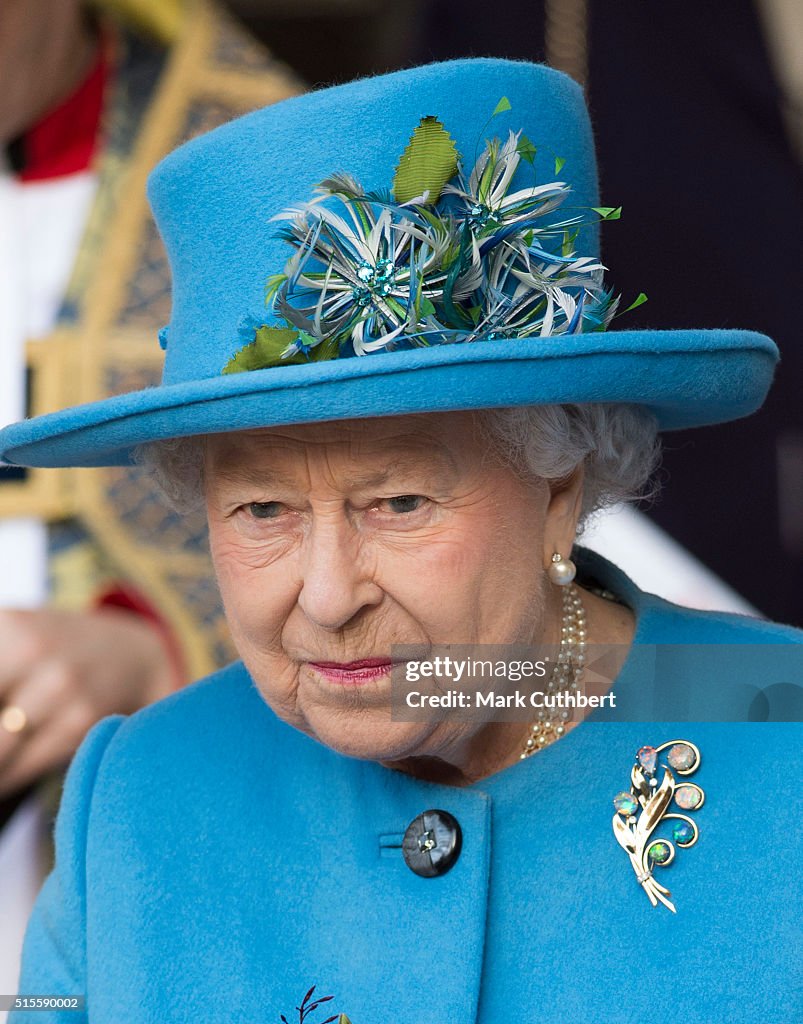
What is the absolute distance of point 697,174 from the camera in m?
3.27

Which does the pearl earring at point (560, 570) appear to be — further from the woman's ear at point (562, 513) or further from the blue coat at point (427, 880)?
the blue coat at point (427, 880)

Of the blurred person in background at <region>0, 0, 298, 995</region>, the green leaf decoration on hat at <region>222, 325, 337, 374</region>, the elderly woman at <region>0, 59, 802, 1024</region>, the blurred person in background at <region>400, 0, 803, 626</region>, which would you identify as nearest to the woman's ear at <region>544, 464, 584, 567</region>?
the elderly woman at <region>0, 59, 802, 1024</region>

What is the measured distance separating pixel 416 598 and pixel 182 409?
341mm

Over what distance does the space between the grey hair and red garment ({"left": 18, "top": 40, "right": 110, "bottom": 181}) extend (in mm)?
1289

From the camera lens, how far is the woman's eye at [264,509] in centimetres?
157

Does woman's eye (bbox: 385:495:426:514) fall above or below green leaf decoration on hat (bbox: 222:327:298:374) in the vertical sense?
below

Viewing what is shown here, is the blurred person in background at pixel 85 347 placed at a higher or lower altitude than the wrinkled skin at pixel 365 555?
higher

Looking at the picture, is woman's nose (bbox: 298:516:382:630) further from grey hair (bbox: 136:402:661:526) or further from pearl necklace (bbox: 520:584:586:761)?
pearl necklace (bbox: 520:584:586:761)

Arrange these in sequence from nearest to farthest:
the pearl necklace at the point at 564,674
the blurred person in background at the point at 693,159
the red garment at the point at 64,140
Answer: the pearl necklace at the point at 564,674, the red garment at the point at 64,140, the blurred person in background at the point at 693,159

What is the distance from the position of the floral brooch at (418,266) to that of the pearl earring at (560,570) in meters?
0.31

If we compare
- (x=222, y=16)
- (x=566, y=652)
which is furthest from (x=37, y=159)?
(x=566, y=652)

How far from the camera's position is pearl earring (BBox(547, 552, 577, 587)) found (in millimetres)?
1645

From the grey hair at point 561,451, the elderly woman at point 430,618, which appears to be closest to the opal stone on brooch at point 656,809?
the elderly woman at point 430,618

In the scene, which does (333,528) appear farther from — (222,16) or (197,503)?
(222,16)
